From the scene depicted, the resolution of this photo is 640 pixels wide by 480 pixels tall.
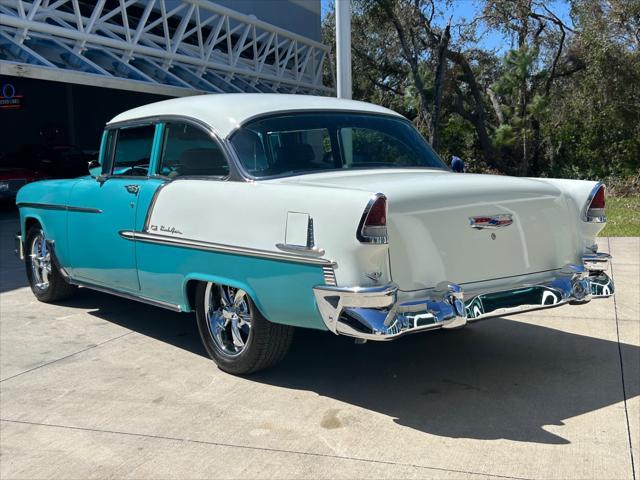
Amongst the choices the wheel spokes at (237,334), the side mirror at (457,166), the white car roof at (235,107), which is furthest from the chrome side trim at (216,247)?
the side mirror at (457,166)

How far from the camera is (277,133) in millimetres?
4938

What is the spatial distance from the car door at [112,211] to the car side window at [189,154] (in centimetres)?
19

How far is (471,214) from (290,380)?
1655 millimetres

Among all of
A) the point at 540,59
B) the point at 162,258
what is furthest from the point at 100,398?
the point at 540,59

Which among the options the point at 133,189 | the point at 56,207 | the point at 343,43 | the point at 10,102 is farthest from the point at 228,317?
the point at 10,102

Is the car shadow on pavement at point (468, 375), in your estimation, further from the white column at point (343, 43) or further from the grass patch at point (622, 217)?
the white column at point (343, 43)

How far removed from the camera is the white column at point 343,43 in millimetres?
10797

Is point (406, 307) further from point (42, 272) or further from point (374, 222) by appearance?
point (42, 272)

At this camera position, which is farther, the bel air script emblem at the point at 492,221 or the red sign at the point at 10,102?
the red sign at the point at 10,102

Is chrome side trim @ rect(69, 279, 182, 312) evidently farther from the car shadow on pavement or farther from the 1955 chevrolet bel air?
the car shadow on pavement

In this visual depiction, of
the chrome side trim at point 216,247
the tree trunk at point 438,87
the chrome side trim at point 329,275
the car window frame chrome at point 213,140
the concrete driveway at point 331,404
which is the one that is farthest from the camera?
the tree trunk at point 438,87

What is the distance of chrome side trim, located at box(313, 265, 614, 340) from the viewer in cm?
381

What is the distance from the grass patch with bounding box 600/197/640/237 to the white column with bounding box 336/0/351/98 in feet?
15.1

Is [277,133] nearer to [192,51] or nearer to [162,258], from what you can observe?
[162,258]
